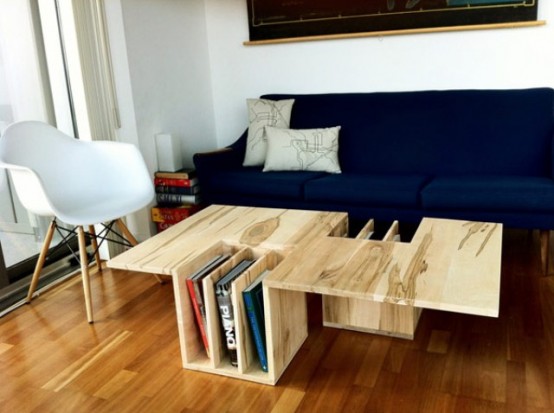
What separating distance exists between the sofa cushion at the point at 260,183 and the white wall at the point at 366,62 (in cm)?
85

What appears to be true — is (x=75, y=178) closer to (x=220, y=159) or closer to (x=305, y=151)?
(x=220, y=159)

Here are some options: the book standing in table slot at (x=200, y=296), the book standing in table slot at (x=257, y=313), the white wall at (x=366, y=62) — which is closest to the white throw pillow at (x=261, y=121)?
the white wall at (x=366, y=62)

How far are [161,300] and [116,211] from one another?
47 cm

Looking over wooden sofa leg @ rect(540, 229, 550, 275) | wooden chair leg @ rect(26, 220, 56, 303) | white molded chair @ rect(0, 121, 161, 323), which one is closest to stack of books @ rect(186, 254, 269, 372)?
white molded chair @ rect(0, 121, 161, 323)

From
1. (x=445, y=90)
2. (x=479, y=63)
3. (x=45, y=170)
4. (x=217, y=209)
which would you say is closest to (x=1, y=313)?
(x=45, y=170)

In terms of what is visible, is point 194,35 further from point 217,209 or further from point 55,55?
point 217,209

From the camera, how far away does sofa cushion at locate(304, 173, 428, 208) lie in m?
2.73

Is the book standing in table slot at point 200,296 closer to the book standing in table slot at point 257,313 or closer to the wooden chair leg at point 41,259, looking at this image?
the book standing in table slot at point 257,313

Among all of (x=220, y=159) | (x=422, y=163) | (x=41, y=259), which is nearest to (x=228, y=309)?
(x=41, y=259)

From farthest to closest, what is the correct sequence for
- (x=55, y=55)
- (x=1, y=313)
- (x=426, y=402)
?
(x=55, y=55) → (x=1, y=313) → (x=426, y=402)

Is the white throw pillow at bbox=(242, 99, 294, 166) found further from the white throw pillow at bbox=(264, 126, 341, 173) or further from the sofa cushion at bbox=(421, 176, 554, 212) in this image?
the sofa cushion at bbox=(421, 176, 554, 212)

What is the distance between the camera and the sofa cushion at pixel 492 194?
249cm

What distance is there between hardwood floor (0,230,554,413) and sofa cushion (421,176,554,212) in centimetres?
39

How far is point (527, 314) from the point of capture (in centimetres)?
221
